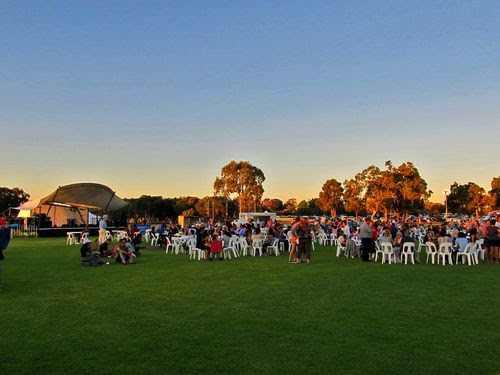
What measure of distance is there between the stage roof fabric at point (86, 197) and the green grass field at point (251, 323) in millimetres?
21931

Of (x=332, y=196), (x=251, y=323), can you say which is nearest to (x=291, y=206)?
(x=332, y=196)

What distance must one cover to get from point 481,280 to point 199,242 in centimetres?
929

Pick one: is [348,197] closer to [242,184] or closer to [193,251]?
[242,184]

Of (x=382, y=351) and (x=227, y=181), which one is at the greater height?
(x=227, y=181)

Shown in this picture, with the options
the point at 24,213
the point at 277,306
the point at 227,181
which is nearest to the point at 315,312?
the point at 277,306

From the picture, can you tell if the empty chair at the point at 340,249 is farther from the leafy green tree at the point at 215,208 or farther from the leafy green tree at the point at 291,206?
the leafy green tree at the point at 291,206

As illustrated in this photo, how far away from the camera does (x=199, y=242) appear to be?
17.1 meters

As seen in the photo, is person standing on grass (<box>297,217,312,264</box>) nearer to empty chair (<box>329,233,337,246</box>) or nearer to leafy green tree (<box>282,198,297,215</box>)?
empty chair (<box>329,233,337,246</box>)

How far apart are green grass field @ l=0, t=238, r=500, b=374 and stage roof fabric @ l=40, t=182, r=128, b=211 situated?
2193cm

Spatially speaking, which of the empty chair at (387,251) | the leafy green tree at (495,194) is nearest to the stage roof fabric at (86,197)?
the empty chair at (387,251)

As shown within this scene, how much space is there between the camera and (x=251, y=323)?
699 centimetres

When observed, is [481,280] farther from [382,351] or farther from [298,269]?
[382,351]

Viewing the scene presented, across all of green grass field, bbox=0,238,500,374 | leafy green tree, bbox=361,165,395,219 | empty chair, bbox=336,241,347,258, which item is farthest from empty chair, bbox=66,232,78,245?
leafy green tree, bbox=361,165,395,219

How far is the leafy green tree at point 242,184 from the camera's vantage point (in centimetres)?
6800
